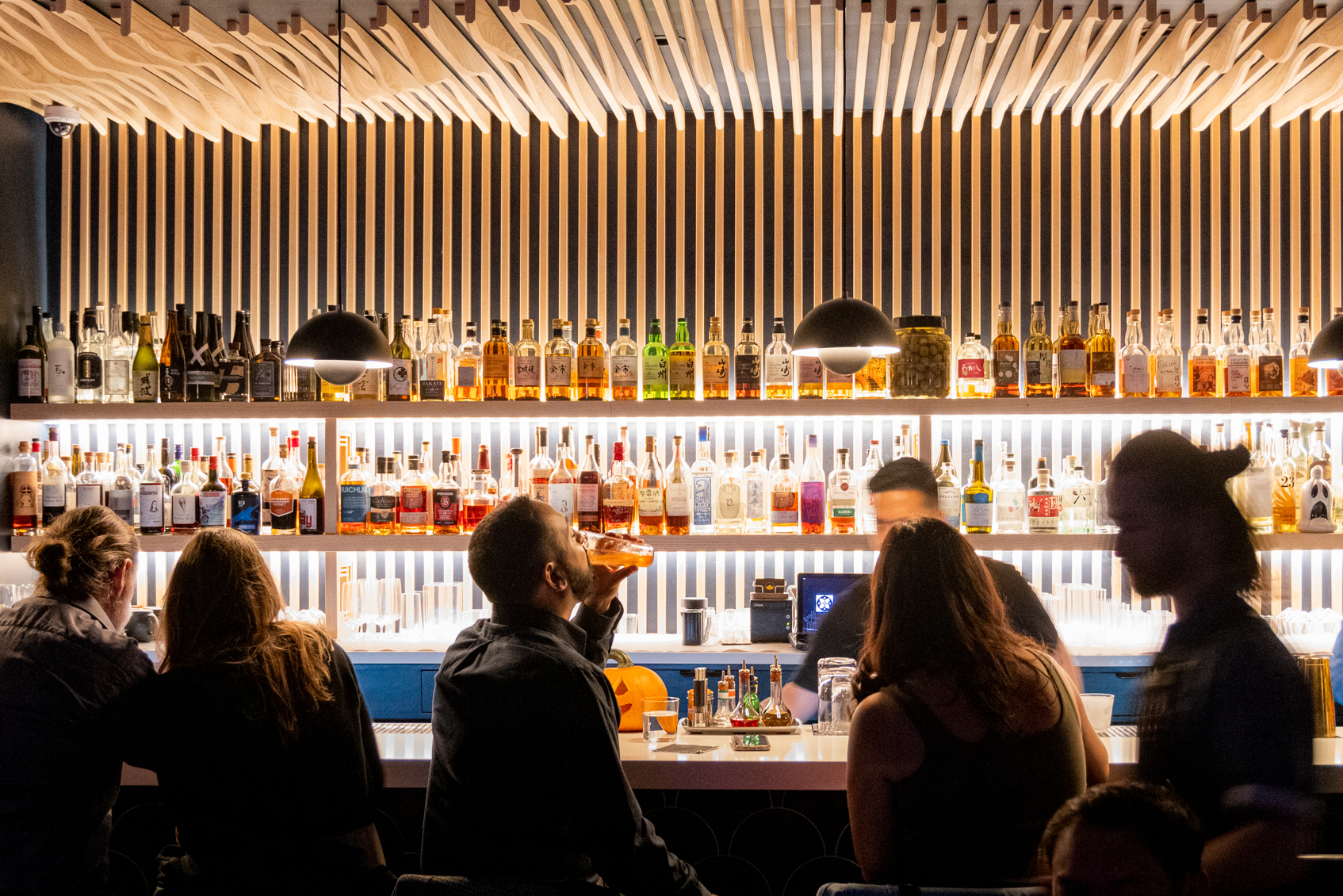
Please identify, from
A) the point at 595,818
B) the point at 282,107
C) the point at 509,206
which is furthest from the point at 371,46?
the point at 595,818

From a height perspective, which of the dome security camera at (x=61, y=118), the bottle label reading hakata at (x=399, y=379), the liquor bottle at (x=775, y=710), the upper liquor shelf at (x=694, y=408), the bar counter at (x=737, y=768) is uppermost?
the dome security camera at (x=61, y=118)

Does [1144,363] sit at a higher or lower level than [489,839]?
higher

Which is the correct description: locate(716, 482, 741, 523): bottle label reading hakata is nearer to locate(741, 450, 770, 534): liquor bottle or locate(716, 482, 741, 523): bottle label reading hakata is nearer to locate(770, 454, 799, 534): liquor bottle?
locate(741, 450, 770, 534): liquor bottle

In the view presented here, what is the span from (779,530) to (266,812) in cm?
208

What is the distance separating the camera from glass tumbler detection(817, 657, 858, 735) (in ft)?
8.13

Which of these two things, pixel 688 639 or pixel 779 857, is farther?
pixel 688 639

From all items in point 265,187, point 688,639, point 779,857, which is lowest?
point 779,857

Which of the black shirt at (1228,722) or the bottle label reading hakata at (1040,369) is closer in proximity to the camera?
the black shirt at (1228,722)

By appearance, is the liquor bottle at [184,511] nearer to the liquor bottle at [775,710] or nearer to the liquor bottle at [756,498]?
the liquor bottle at [756,498]

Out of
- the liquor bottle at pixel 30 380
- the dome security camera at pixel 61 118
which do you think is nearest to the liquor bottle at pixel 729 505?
the liquor bottle at pixel 30 380

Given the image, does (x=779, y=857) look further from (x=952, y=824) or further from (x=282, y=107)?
(x=282, y=107)

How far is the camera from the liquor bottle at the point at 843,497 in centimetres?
355

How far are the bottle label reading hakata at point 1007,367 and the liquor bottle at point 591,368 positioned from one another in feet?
4.48

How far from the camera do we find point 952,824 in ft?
4.96
